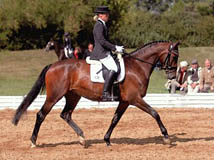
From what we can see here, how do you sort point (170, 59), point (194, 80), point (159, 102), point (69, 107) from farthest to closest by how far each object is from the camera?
1. point (194, 80)
2. point (159, 102)
3. point (69, 107)
4. point (170, 59)

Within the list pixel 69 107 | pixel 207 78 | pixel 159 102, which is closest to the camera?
pixel 69 107

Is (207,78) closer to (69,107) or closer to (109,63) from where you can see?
(69,107)

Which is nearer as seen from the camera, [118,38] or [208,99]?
[208,99]

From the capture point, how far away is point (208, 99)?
46.7 ft

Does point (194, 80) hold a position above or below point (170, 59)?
below

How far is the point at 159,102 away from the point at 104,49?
577 cm

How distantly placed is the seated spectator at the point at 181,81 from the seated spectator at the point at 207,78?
554 mm

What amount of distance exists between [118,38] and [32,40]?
21.4 ft

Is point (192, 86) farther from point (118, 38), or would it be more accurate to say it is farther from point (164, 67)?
point (118, 38)

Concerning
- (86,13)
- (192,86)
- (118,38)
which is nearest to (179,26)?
(118,38)

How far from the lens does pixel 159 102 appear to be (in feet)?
47.1

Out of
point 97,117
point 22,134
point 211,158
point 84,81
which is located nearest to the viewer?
point 211,158

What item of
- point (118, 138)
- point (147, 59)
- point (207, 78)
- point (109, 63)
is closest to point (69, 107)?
point (118, 138)

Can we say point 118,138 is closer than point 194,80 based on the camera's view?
Yes
